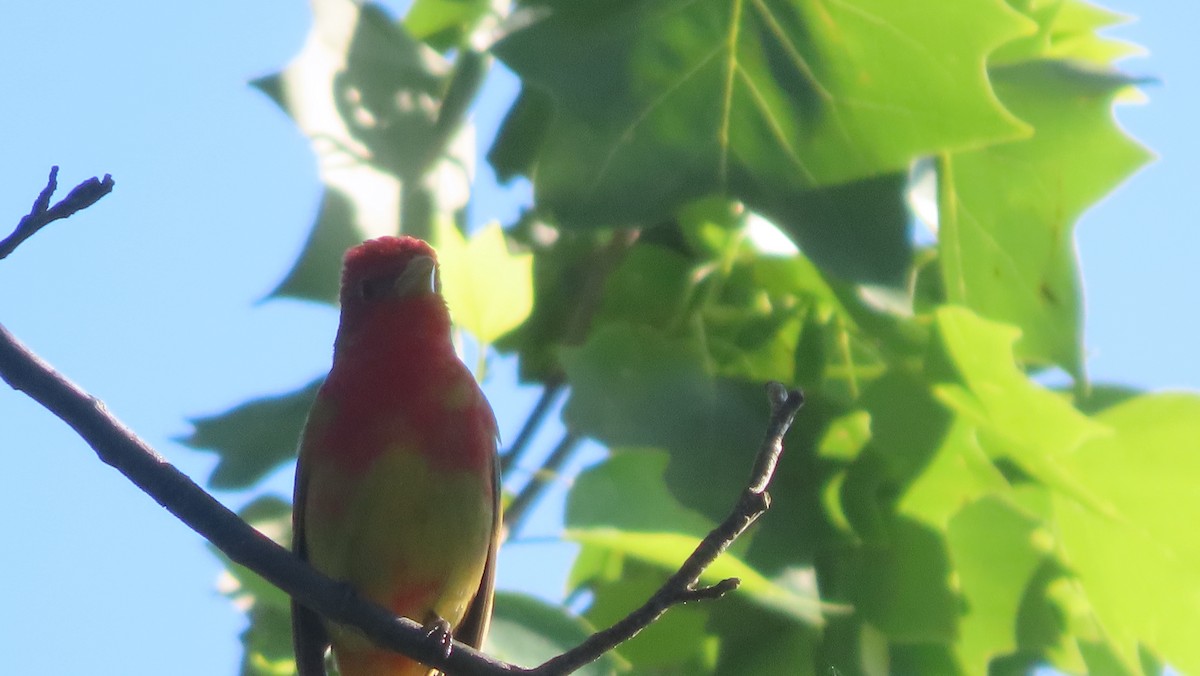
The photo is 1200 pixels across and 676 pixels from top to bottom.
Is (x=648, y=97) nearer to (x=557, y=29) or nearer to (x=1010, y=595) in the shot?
(x=557, y=29)

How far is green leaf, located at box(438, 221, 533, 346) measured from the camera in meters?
2.95

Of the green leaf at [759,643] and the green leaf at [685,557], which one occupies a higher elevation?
the green leaf at [685,557]

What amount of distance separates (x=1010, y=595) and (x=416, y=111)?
5.75 feet

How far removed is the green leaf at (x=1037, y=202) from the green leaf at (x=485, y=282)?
3.14 feet

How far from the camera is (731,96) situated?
2711 mm

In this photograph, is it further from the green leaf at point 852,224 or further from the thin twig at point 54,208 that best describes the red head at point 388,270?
the thin twig at point 54,208

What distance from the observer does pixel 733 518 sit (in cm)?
192

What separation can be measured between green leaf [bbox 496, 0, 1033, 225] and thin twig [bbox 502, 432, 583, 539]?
584 mm

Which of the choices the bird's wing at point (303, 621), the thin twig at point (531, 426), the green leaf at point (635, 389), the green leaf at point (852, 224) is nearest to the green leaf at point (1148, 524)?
the green leaf at point (852, 224)

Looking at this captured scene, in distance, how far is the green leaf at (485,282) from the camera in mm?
2947

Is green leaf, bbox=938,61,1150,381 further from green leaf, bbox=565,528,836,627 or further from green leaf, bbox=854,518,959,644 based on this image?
green leaf, bbox=565,528,836,627

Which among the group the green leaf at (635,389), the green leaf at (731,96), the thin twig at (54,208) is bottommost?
the green leaf at (635,389)

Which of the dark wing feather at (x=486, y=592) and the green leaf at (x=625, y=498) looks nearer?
the green leaf at (x=625, y=498)

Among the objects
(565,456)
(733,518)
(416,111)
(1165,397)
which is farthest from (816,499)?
(416,111)
